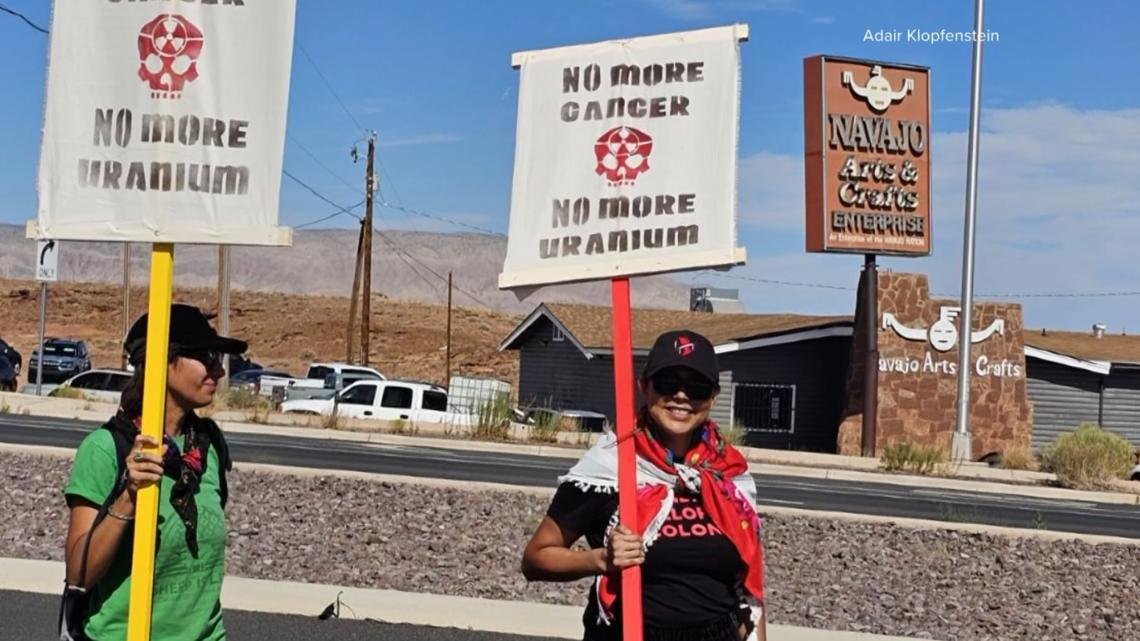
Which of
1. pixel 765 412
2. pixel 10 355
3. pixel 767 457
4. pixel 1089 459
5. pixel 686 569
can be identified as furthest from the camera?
pixel 10 355

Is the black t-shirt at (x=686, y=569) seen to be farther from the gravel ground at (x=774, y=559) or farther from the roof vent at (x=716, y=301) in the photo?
the roof vent at (x=716, y=301)

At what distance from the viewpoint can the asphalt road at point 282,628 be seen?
8789 millimetres

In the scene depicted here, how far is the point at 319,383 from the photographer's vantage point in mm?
40938

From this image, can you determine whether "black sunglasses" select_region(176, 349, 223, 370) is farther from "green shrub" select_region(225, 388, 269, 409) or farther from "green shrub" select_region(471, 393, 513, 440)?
"green shrub" select_region(225, 388, 269, 409)

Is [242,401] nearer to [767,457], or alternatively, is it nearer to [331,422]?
[331,422]

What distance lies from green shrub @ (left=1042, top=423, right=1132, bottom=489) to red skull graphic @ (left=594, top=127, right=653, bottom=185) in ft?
81.4

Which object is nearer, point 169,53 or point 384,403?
point 169,53

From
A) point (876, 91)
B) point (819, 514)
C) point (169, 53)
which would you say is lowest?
point (819, 514)

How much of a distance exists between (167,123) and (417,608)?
17.5ft

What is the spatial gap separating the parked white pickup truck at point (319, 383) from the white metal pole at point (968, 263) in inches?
539

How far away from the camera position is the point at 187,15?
15.0 feet

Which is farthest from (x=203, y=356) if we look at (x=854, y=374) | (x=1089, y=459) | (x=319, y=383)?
(x=319, y=383)

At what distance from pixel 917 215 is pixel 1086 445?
6.47 meters

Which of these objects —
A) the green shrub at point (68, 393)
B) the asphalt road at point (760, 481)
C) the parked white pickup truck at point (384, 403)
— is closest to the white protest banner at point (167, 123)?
the asphalt road at point (760, 481)
